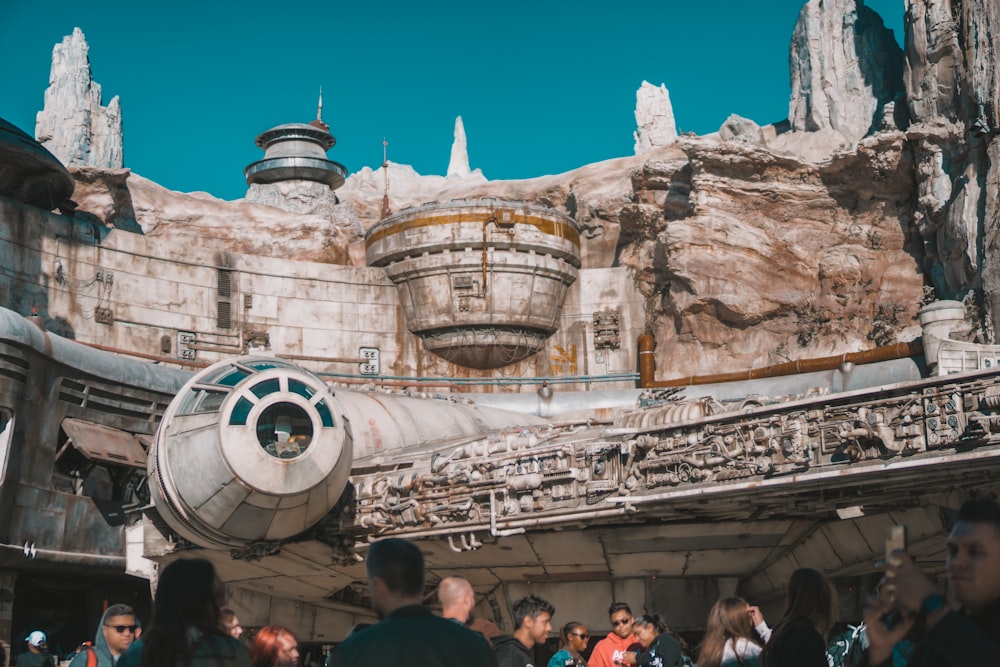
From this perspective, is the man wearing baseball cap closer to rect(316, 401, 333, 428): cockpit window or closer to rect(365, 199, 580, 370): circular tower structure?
rect(316, 401, 333, 428): cockpit window

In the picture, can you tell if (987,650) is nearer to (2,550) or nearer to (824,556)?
(824,556)

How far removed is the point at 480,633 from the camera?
18.5 feet

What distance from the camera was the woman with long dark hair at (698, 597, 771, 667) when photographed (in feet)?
25.5

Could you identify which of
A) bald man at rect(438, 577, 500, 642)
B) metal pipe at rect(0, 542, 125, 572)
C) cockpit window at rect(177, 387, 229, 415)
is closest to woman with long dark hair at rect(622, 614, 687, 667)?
bald man at rect(438, 577, 500, 642)

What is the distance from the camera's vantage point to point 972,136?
31688mm

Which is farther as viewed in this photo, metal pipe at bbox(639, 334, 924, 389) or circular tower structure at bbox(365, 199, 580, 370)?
circular tower structure at bbox(365, 199, 580, 370)

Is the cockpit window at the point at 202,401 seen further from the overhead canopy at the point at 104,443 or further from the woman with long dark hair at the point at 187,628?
the woman with long dark hair at the point at 187,628

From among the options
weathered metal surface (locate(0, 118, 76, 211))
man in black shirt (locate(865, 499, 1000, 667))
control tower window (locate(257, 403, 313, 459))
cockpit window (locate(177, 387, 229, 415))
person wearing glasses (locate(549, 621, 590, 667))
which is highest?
weathered metal surface (locate(0, 118, 76, 211))

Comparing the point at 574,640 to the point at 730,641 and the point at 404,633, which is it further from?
the point at 404,633

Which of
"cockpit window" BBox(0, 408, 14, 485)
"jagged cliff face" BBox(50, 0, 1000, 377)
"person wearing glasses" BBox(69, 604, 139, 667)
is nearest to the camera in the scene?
"person wearing glasses" BBox(69, 604, 139, 667)

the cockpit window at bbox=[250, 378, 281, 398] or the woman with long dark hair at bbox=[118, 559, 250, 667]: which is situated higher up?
the cockpit window at bbox=[250, 378, 281, 398]

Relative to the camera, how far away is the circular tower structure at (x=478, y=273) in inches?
1519

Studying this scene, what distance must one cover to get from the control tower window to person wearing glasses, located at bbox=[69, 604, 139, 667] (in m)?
13.3

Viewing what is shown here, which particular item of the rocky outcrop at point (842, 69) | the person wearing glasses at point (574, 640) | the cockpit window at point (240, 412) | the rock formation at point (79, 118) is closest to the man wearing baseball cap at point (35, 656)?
the person wearing glasses at point (574, 640)
